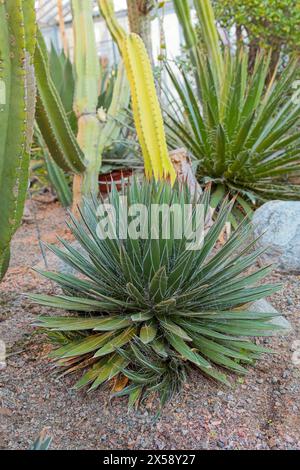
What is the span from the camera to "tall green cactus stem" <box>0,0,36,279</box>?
181cm

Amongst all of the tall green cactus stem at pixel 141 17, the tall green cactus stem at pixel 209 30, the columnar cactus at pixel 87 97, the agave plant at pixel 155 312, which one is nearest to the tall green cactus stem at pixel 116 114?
the columnar cactus at pixel 87 97

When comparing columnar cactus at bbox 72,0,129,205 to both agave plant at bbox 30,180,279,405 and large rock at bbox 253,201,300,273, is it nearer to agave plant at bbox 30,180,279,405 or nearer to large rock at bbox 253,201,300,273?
large rock at bbox 253,201,300,273

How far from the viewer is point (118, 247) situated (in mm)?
2182

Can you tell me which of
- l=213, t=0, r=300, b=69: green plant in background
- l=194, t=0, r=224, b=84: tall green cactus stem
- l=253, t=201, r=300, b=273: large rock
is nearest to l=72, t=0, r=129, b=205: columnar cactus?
l=194, t=0, r=224, b=84: tall green cactus stem

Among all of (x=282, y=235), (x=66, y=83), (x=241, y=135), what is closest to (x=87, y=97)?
(x=241, y=135)

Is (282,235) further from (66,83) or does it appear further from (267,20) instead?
(267,20)

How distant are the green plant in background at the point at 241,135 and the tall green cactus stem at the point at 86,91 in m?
0.64

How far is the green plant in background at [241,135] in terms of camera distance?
3.69 meters

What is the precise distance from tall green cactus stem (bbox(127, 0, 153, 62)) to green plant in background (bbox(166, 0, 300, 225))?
2.99 feet

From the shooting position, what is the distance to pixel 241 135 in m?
3.62

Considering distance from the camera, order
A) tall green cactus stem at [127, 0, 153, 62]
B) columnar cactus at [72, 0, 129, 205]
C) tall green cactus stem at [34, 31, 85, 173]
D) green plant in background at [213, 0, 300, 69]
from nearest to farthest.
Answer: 1. tall green cactus stem at [34, 31, 85, 173]
2. columnar cactus at [72, 0, 129, 205]
3. tall green cactus stem at [127, 0, 153, 62]
4. green plant in background at [213, 0, 300, 69]

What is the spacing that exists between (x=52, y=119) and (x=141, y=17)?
82.9 inches

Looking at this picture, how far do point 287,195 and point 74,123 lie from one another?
6.99ft

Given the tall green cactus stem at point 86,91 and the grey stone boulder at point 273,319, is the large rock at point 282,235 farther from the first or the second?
the tall green cactus stem at point 86,91
